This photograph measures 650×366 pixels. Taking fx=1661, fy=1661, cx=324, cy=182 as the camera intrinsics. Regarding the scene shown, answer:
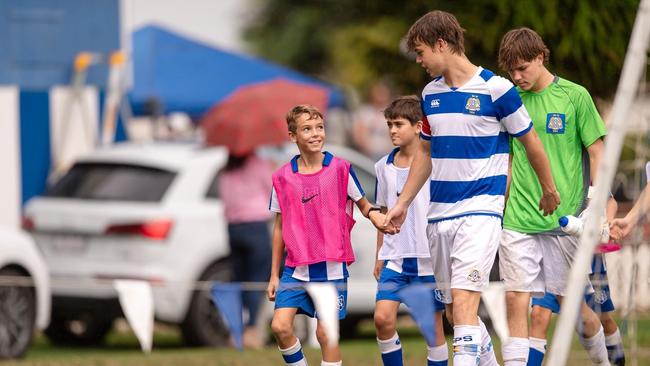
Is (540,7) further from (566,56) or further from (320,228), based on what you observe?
(320,228)

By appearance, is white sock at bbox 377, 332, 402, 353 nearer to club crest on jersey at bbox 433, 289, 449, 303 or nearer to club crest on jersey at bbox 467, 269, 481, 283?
club crest on jersey at bbox 433, 289, 449, 303

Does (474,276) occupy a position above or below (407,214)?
below

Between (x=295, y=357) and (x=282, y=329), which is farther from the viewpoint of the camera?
(x=295, y=357)

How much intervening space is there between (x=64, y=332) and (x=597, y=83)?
5496mm

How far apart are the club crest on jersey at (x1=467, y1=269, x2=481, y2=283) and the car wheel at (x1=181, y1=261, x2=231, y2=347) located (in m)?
6.46

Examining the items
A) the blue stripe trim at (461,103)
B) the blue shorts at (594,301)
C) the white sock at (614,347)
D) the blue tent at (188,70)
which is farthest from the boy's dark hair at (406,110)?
the blue tent at (188,70)

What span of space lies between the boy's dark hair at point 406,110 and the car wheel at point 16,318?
5238mm

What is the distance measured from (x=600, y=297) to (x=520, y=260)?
612 mm

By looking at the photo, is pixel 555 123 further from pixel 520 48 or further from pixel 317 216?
pixel 317 216

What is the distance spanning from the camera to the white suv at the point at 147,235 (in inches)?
563

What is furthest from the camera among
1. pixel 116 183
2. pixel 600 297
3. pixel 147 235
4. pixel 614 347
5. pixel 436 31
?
pixel 116 183

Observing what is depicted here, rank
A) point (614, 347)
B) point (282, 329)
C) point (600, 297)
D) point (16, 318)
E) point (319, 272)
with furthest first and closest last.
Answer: point (16, 318) < point (614, 347) < point (600, 297) < point (319, 272) < point (282, 329)

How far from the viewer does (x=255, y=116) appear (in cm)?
1498

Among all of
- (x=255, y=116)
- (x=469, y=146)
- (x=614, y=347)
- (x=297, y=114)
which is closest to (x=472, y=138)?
(x=469, y=146)
